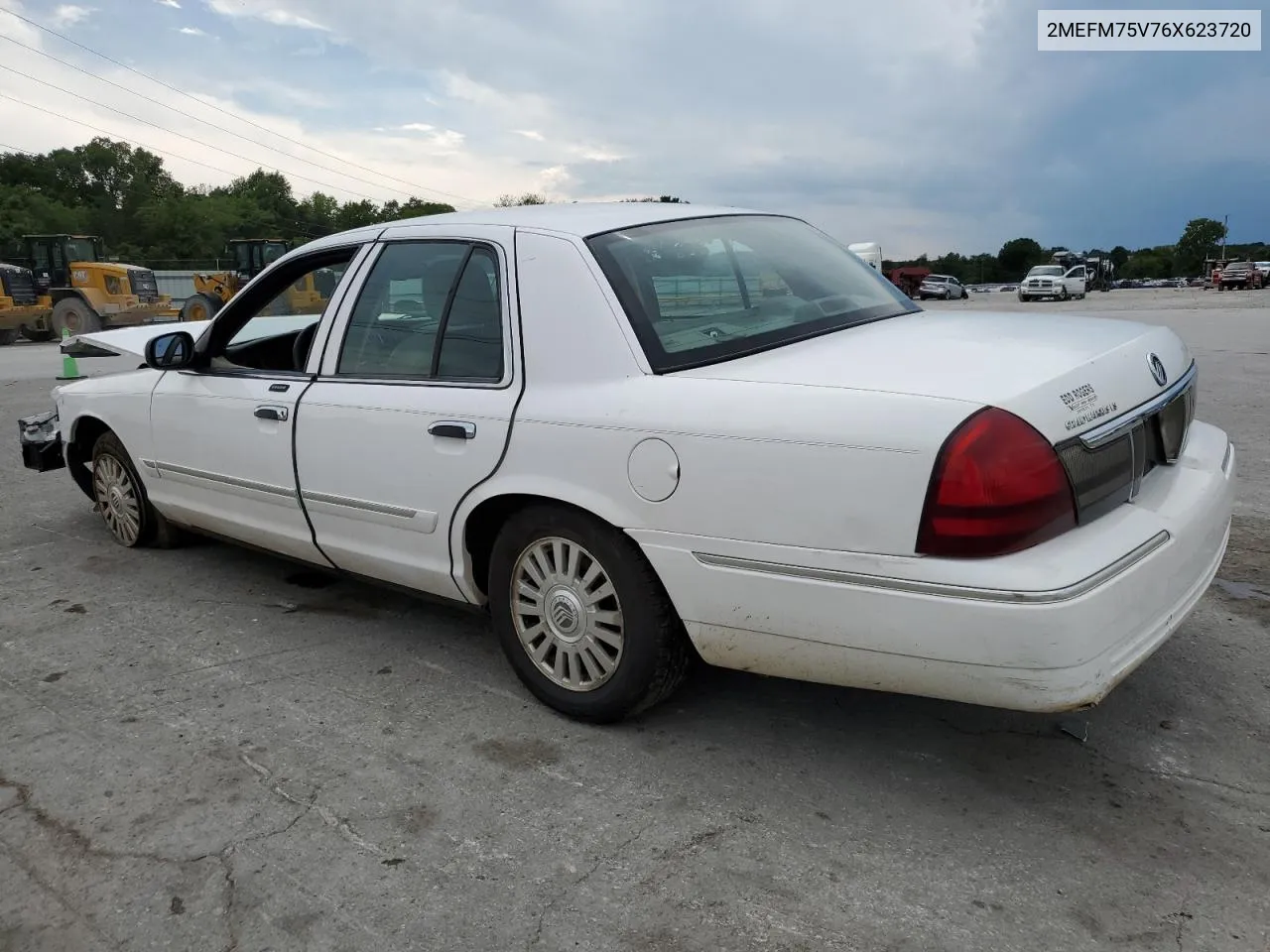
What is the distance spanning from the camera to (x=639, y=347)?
287 cm

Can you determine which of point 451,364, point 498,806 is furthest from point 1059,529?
point 451,364

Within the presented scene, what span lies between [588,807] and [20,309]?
26950 millimetres

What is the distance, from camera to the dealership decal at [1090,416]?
239 cm

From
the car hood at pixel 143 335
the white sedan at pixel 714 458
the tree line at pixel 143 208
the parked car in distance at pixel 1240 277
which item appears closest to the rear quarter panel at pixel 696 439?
the white sedan at pixel 714 458

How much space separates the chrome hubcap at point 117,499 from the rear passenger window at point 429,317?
2.06m

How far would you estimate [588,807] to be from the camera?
106 inches

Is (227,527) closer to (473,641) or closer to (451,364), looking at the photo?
(473,641)

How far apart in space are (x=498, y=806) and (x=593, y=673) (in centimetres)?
52

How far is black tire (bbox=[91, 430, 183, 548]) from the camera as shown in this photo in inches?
196

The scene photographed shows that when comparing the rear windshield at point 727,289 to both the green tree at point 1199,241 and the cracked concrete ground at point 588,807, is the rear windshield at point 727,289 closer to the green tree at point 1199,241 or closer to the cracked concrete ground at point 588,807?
the cracked concrete ground at point 588,807

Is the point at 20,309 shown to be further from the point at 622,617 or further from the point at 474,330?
the point at 622,617

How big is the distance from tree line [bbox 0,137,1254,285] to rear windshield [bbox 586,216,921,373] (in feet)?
190

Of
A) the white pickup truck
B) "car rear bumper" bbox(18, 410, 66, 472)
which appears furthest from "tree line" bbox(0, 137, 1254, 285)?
"car rear bumper" bbox(18, 410, 66, 472)

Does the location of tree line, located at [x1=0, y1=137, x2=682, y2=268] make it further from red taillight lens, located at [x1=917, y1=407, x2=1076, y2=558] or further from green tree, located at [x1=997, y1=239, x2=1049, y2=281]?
red taillight lens, located at [x1=917, y1=407, x2=1076, y2=558]
